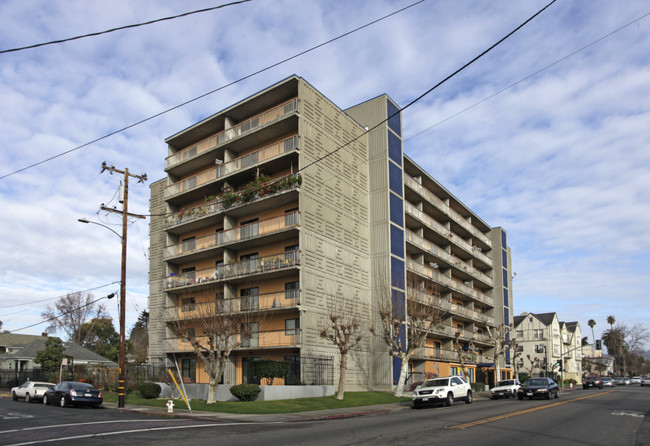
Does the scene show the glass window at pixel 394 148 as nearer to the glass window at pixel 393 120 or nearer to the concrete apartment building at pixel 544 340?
the glass window at pixel 393 120

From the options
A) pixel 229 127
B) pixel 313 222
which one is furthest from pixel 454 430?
pixel 229 127

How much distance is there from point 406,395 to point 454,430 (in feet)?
69.3

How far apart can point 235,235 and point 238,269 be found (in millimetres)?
2798

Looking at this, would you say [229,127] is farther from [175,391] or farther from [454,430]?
[454,430]

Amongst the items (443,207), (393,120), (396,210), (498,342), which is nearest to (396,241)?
(396,210)

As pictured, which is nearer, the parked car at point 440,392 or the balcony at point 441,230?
the parked car at point 440,392

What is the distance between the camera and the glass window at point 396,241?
4081cm

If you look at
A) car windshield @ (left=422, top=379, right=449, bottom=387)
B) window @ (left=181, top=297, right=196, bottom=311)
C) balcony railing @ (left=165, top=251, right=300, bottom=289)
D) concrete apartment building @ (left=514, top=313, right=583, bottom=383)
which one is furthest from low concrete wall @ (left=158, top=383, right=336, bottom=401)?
concrete apartment building @ (left=514, top=313, right=583, bottom=383)

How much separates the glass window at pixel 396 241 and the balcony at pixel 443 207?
5.31 m

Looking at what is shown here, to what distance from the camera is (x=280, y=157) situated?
35.1 metres

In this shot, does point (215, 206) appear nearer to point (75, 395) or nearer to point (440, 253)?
point (75, 395)

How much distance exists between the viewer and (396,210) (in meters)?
42.2

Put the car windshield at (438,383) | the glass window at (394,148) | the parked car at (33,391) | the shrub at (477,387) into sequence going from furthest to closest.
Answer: the shrub at (477,387) → the glass window at (394,148) → the parked car at (33,391) → the car windshield at (438,383)

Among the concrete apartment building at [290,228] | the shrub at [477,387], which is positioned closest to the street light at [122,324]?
the concrete apartment building at [290,228]
